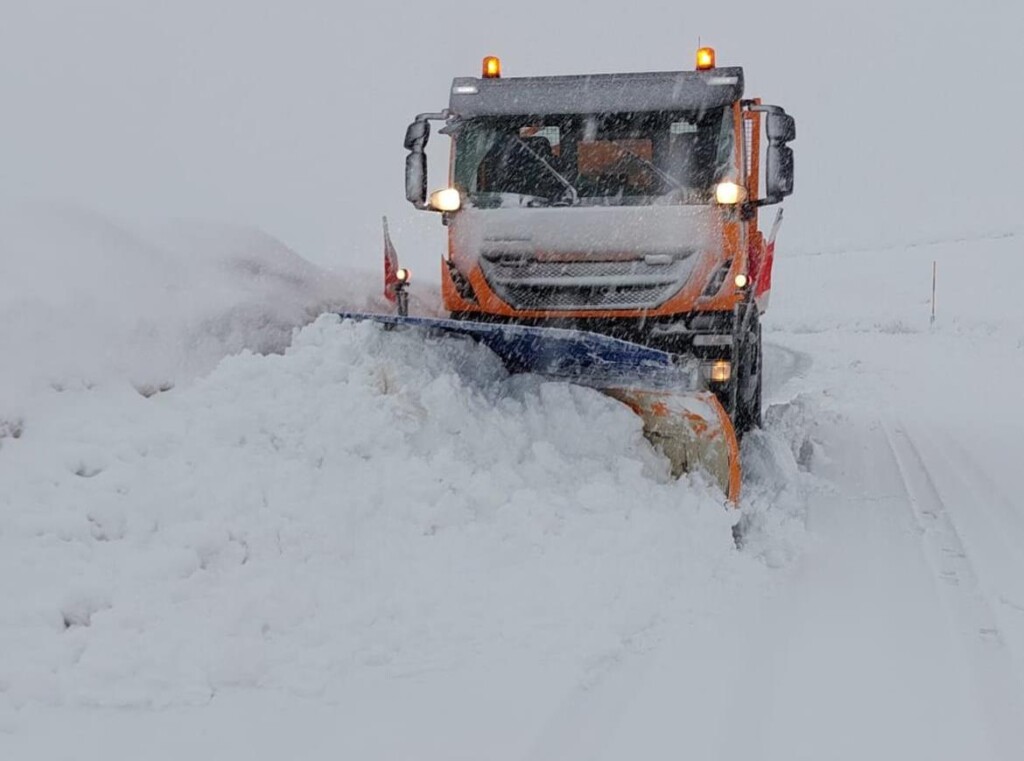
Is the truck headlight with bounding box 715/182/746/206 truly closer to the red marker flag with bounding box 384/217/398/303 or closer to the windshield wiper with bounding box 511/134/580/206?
the windshield wiper with bounding box 511/134/580/206

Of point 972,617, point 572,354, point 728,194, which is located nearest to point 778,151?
Answer: point 728,194

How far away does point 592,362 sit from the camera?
482 centimetres

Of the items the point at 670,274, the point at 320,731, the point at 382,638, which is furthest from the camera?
the point at 670,274

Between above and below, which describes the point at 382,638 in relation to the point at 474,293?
below

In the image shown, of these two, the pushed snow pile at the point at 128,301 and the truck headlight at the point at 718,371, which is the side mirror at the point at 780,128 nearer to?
the truck headlight at the point at 718,371

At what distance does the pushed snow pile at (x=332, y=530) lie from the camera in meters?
3.00

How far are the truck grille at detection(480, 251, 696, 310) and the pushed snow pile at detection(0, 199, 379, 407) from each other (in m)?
1.81

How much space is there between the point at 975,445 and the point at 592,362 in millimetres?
4643

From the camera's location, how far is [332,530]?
364 cm

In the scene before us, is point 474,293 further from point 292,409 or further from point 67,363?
point 67,363

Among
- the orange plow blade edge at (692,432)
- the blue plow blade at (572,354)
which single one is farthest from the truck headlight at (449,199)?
the orange plow blade edge at (692,432)

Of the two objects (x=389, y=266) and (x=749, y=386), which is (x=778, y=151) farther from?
(x=389, y=266)

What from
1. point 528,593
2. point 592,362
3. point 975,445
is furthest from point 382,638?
point 975,445

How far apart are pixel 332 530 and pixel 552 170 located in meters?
3.23
